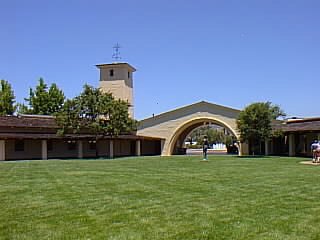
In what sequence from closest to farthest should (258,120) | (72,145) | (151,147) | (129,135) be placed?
(258,120) → (72,145) → (129,135) → (151,147)

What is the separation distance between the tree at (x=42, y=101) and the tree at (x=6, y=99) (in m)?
2.52

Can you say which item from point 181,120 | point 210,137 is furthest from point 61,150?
point 210,137

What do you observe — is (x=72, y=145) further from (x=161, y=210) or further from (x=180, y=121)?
(x=161, y=210)

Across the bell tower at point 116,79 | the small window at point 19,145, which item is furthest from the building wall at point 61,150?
the bell tower at point 116,79

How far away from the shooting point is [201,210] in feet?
33.3

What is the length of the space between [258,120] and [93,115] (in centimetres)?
1545

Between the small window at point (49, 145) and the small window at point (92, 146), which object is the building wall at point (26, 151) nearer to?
the small window at point (49, 145)

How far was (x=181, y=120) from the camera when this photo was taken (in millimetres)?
52750

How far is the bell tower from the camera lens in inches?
2306

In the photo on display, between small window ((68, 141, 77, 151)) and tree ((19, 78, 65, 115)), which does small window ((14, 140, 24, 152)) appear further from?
tree ((19, 78, 65, 115))

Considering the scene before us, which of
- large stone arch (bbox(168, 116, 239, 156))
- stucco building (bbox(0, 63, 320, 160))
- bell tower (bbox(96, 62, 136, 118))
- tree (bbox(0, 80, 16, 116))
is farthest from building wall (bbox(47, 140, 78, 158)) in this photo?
tree (bbox(0, 80, 16, 116))

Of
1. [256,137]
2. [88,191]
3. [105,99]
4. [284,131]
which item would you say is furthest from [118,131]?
[88,191]

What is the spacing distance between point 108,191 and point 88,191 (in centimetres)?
58

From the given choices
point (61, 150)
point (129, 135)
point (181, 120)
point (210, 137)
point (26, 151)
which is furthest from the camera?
point (210, 137)
